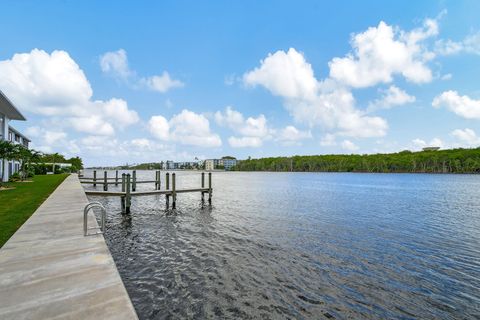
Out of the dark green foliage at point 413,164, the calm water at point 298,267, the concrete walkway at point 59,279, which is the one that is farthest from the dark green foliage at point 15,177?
the dark green foliage at point 413,164

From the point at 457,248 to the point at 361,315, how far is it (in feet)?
29.6

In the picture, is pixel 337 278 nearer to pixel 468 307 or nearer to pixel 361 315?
pixel 361 315

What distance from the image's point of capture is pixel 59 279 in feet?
17.8

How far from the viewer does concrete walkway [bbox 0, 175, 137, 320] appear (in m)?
4.28

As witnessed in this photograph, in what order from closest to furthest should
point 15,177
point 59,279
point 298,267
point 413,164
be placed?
1. point 59,279
2. point 298,267
3. point 15,177
4. point 413,164

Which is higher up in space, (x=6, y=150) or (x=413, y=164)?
(x=6, y=150)

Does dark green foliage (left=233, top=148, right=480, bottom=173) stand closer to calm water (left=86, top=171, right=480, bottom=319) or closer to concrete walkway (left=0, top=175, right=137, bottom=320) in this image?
calm water (left=86, top=171, right=480, bottom=319)

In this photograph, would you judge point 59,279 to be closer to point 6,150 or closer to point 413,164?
point 6,150

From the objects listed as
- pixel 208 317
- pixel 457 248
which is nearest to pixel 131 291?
pixel 208 317

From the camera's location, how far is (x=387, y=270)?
962 centimetres

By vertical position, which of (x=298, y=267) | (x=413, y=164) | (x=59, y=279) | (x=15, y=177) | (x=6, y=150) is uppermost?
(x=6, y=150)

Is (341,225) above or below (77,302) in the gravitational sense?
below

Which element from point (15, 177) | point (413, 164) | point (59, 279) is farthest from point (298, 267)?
point (413, 164)

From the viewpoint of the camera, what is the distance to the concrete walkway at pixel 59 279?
14.0 feet
